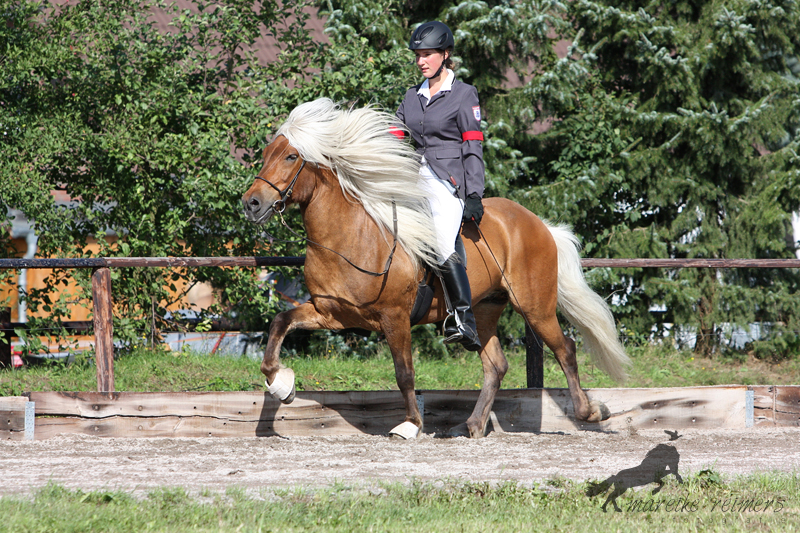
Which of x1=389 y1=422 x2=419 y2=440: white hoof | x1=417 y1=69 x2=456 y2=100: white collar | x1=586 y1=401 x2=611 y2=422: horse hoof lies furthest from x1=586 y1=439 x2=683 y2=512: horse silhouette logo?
x1=417 y1=69 x2=456 y2=100: white collar

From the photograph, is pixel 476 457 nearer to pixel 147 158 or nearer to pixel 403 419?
pixel 403 419

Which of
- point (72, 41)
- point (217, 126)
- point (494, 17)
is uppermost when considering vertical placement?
point (494, 17)

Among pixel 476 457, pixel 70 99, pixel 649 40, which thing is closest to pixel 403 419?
pixel 476 457

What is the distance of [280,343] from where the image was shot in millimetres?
4645

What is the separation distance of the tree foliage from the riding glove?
301cm

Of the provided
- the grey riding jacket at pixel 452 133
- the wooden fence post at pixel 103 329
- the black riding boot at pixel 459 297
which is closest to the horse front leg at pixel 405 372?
the black riding boot at pixel 459 297

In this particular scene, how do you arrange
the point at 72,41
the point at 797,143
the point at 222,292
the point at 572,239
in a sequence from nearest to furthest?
1. the point at 572,239
2. the point at 72,41
3. the point at 222,292
4. the point at 797,143

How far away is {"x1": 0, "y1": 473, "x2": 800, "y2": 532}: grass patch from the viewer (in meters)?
2.97

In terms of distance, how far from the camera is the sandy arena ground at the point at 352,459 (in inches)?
149

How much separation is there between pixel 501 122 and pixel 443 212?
3801 mm

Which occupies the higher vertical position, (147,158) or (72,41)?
(72,41)

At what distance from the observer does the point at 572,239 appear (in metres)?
5.82

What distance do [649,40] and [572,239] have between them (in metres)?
4.29

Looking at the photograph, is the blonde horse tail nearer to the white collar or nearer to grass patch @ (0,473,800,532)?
the white collar
